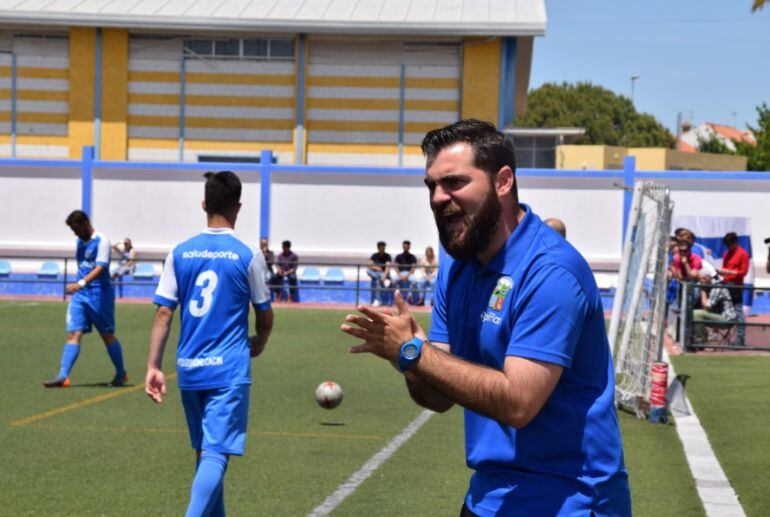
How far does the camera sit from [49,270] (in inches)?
1308

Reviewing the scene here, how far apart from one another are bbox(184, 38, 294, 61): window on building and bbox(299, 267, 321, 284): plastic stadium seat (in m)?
10.4

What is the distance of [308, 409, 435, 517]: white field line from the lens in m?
8.17

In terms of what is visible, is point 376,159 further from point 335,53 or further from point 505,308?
point 505,308

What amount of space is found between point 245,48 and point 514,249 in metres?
38.9

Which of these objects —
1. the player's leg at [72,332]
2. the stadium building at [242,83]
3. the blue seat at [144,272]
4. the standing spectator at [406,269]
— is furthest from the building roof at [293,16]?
the player's leg at [72,332]

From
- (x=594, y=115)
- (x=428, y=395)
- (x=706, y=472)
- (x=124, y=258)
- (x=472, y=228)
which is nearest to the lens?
(x=472, y=228)

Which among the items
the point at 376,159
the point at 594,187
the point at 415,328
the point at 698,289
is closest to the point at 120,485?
the point at 415,328

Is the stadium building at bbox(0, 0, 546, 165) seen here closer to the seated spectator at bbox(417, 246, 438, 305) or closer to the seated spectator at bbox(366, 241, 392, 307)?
the seated spectator at bbox(417, 246, 438, 305)

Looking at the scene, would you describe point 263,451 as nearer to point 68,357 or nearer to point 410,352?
point 68,357

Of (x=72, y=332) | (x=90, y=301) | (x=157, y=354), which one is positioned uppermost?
(x=157, y=354)

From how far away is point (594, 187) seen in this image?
110 ft

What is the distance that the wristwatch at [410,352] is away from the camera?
3.42 metres

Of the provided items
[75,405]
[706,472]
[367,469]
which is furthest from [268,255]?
[706,472]

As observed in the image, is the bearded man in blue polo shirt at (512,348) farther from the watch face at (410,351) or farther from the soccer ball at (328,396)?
the soccer ball at (328,396)
